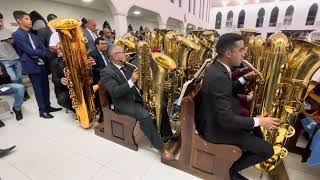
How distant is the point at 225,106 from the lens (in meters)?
1.34

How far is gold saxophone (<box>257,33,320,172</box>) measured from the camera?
140cm

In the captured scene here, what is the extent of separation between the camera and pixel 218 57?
150cm

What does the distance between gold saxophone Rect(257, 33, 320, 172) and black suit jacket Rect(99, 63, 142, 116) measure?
142 cm

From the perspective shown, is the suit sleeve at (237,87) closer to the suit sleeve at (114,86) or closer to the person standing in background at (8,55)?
the suit sleeve at (114,86)

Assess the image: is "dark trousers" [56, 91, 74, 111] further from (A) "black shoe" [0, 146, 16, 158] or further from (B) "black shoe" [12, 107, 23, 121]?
(A) "black shoe" [0, 146, 16, 158]

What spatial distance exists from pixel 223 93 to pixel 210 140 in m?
0.49

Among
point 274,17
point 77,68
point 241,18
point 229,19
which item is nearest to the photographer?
point 77,68

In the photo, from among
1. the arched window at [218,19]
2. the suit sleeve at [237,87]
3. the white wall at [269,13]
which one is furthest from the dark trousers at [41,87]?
the arched window at [218,19]

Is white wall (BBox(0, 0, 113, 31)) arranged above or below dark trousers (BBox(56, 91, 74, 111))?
above

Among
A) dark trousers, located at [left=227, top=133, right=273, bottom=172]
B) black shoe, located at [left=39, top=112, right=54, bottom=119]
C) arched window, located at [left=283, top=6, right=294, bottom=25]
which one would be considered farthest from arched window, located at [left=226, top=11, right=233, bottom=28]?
dark trousers, located at [left=227, top=133, right=273, bottom=172]

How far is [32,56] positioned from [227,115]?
2.97 meters

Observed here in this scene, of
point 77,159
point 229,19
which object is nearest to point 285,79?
point 77,159

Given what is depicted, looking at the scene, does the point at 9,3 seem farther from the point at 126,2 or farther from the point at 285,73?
the point at 285,73

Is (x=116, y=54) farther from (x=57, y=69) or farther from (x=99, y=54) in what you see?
(x=57, y=69)
